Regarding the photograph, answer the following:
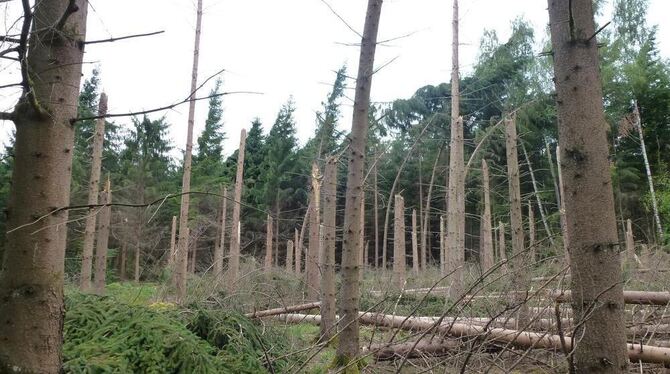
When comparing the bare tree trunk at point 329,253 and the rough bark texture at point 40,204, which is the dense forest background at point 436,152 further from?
the rough bark texture at point 40,204

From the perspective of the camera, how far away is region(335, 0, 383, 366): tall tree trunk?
551 cm

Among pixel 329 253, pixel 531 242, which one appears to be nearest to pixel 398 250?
pixel 329 253

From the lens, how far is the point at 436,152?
31.8 metres

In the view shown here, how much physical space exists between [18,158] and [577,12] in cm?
303

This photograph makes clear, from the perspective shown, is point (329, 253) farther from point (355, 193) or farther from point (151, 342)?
point (151, 342)

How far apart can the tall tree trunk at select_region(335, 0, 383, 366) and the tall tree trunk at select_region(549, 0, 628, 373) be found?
115 inches

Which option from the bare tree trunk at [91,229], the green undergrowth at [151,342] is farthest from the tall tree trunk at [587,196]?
the bare tree trunk at [91,229]

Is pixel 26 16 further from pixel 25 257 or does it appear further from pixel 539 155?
pixel 539 155

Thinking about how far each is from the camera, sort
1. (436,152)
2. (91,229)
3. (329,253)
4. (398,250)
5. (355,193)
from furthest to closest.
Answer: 1. (436,152)
2. (398,250)
3. (91,229)
4. (329,253)
5. (355,193)

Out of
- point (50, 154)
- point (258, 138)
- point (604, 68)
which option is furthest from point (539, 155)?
point (50, 154)

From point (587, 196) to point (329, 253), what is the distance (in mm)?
6053

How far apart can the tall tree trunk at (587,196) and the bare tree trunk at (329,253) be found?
3.63 m

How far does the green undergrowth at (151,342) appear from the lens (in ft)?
10.9

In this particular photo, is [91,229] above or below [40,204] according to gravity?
above
